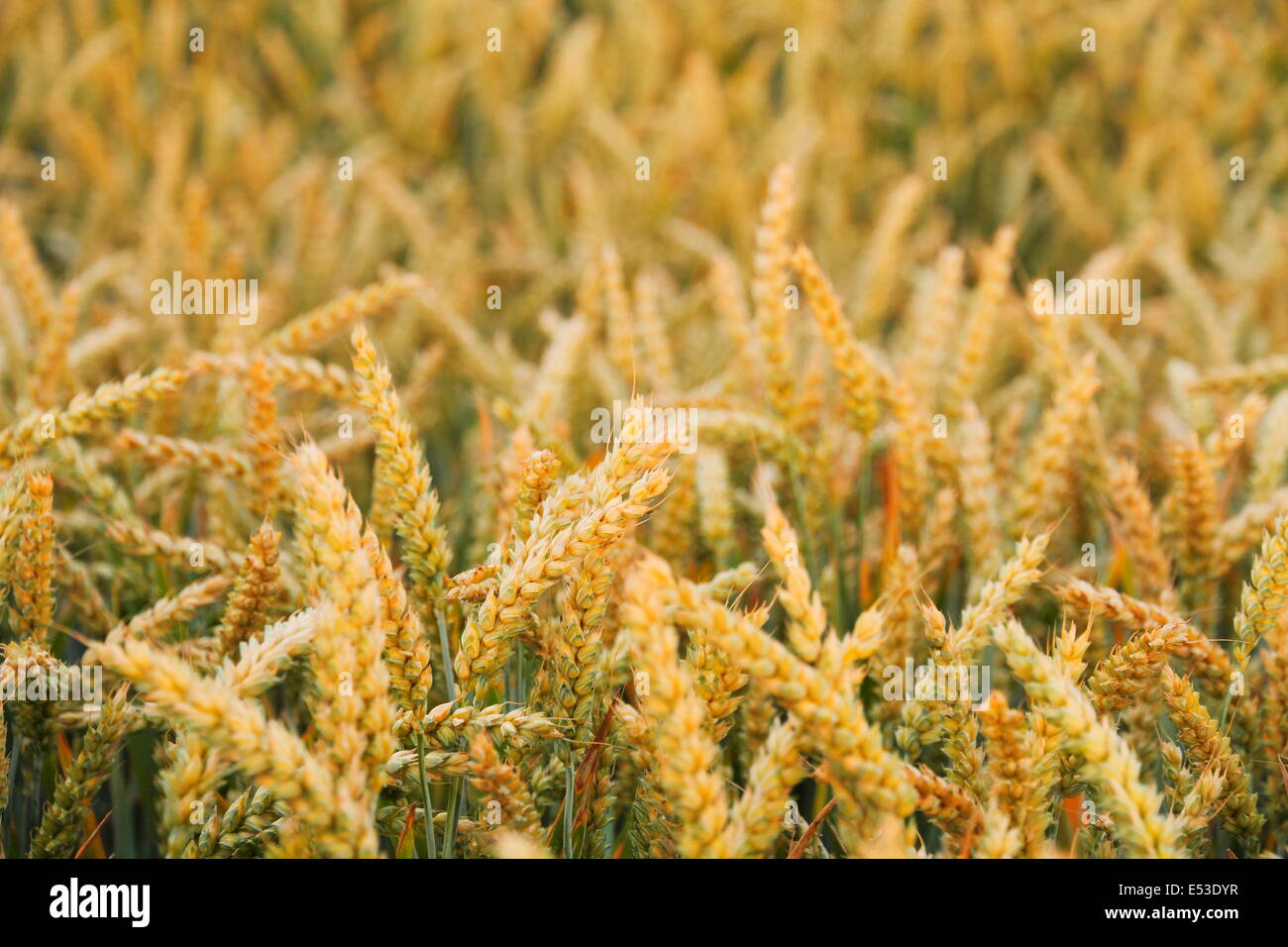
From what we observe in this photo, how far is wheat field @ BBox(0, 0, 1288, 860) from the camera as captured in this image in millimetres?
760

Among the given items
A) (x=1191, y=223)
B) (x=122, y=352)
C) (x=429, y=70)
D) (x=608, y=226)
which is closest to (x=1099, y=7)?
(x=1191, y=223)

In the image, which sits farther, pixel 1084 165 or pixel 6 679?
pixel 1084 165

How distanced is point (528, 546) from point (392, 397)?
20cm

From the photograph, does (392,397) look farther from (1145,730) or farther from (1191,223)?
(1191,223)

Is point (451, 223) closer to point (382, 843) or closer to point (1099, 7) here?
point (382, 843)

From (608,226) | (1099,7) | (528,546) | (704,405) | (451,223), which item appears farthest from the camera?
(1099,7)

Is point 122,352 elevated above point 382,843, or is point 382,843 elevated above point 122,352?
point 122,352

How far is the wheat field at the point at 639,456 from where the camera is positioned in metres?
0.76

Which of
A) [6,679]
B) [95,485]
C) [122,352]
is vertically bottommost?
[6,679]

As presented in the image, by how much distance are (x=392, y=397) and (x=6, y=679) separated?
16.4 inches

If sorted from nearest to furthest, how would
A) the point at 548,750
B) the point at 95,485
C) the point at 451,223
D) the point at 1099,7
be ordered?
the point at 548,750, the point at 95,485, the point at 451,223, the point at 1099,7

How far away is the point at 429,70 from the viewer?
295 centimetres

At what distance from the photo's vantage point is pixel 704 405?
127cm

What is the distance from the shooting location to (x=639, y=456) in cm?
79
